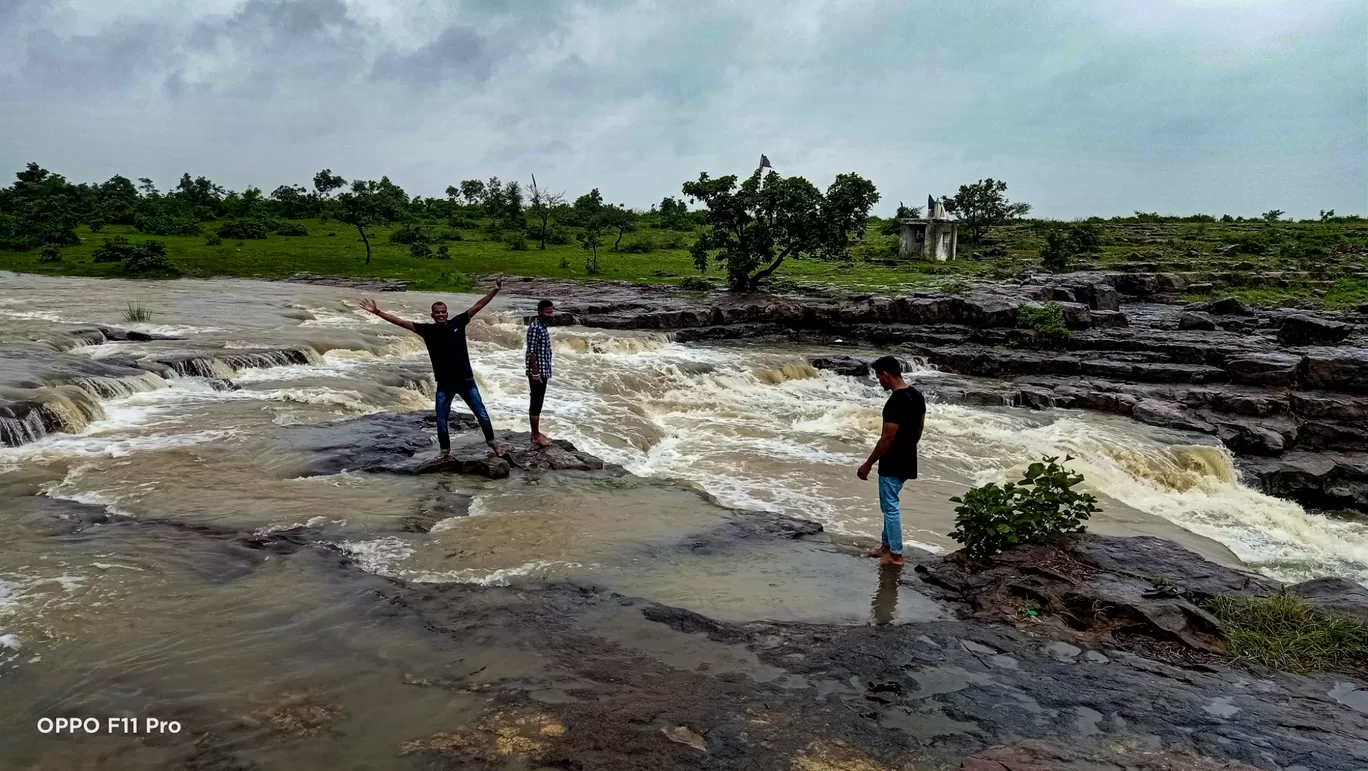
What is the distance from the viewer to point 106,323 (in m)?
18.5

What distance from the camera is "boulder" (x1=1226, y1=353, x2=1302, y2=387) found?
56.3ft

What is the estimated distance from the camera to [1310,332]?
2039 centimetres

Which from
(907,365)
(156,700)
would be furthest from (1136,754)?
(907,365)

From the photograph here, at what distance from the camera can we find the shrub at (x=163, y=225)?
42.4 meters

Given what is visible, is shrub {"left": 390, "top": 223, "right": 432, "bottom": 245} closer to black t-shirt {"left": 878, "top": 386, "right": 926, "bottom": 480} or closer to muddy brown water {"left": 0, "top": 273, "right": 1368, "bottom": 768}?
muddy brown water {"left": 0, "top": 273, "right": 1368, "bottom": 768}

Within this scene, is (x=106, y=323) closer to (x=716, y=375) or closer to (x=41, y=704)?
(x=716, y=375)

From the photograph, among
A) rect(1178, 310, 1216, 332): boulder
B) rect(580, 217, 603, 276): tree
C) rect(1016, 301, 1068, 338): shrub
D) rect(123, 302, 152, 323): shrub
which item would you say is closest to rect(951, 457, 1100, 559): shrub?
rect(1016, 301, 1068, 338): shrub

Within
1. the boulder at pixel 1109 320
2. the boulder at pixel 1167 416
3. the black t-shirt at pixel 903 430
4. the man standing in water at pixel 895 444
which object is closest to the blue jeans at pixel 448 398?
the man standing in water at pixel 895 444

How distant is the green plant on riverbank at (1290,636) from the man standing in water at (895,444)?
2365mm

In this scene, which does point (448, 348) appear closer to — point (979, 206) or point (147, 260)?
point (147, 260)

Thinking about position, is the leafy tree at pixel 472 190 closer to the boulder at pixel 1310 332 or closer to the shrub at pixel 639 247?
the shrub at pixel 639 247

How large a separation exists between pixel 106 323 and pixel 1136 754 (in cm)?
2171

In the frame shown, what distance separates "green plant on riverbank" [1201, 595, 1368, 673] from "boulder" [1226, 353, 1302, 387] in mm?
14591

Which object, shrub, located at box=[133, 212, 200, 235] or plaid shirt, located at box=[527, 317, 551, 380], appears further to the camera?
shrub, located at box=[133, 212, 200, 235]
